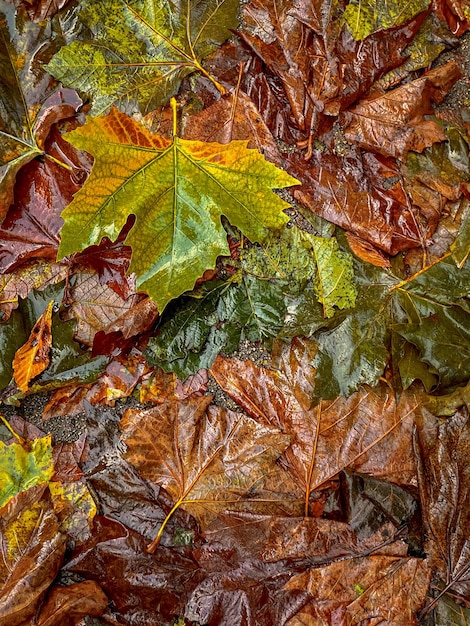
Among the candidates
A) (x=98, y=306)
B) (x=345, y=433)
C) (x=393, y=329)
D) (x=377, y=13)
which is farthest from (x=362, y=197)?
(x=98, y=306)

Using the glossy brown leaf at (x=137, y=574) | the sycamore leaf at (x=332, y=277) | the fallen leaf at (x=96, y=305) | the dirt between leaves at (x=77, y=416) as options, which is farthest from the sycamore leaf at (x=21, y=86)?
the glossy brown leaf at (x=137, y=574)

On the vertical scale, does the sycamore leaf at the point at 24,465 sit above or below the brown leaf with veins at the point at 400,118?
below

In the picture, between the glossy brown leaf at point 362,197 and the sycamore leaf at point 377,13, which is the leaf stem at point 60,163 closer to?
the glossy brown leaf at point 362,197

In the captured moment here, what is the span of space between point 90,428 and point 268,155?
0.84 metres

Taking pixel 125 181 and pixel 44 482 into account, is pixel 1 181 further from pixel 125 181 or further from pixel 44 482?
pixel 44 482

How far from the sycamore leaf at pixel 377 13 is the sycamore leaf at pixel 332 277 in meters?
0.55

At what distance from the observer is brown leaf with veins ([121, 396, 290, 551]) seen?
1312 mm

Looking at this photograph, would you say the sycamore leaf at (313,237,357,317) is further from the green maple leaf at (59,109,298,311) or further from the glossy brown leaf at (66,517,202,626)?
the glossy brown leaf at (66,517,202,626)

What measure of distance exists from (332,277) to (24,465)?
36.5 inches

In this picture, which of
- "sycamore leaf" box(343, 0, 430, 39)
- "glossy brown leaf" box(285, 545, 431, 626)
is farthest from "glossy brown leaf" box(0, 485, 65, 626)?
"sycamore leaf" box(343, 0, 430, 39)

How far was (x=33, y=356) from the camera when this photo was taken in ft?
4.52

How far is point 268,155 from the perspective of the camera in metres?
1.38

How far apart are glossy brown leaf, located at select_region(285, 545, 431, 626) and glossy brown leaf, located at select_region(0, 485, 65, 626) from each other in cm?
57

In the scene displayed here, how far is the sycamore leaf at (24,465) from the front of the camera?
1362mm
